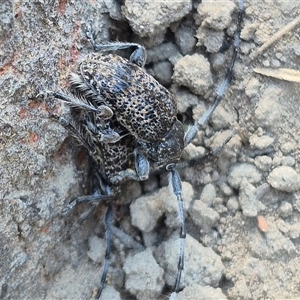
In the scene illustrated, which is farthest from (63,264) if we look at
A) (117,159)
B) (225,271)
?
(225,271)

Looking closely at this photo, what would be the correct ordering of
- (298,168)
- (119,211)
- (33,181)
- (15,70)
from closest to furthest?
(15,70)
(33,181)
(298,168)
(119,211)

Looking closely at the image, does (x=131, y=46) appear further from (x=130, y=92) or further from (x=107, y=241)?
(x=107, y=241)

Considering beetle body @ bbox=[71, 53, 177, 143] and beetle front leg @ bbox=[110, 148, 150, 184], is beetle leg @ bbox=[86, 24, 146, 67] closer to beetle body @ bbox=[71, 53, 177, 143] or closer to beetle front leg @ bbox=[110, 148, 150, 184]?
beetle body @ bbox=[71, 53, 177, 143]

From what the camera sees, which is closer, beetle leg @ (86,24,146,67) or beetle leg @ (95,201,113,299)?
beetle leg @ (86,24,146,67)

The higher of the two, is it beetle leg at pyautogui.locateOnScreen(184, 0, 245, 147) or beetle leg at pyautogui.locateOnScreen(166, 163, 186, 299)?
beetle leg at pyautogui.locateOnScreen(184, 0, 245, 147)

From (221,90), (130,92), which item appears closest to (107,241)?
(130,92)

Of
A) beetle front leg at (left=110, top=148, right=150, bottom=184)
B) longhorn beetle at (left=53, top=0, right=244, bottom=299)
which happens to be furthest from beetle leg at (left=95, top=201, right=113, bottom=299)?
beetle front leg at (left=110, top=148, right=150, bottom=184)

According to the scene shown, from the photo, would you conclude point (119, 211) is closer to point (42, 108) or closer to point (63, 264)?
point (63, 264)
